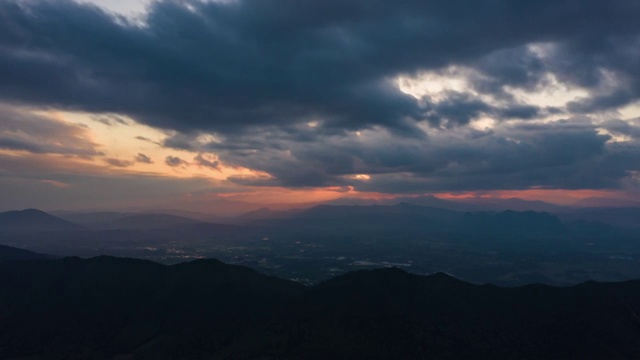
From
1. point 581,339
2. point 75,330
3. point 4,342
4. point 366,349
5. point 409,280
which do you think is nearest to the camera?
point 366,349

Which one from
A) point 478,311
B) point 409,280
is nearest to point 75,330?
point 409,280

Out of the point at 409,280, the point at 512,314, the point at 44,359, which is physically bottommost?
the point at 44,359

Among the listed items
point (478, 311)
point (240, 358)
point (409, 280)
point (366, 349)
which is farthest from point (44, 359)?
point (478, 311)

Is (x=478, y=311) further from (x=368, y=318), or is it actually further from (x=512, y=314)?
(x=368, y=318)

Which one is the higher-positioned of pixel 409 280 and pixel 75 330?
pixel 409 280

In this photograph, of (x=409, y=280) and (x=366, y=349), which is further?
(x=409, y=280)

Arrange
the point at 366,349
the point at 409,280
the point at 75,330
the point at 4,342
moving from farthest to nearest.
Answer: the point at 409,280 → the point at 75,330 → the point at 4,342 → the point at 366,349
